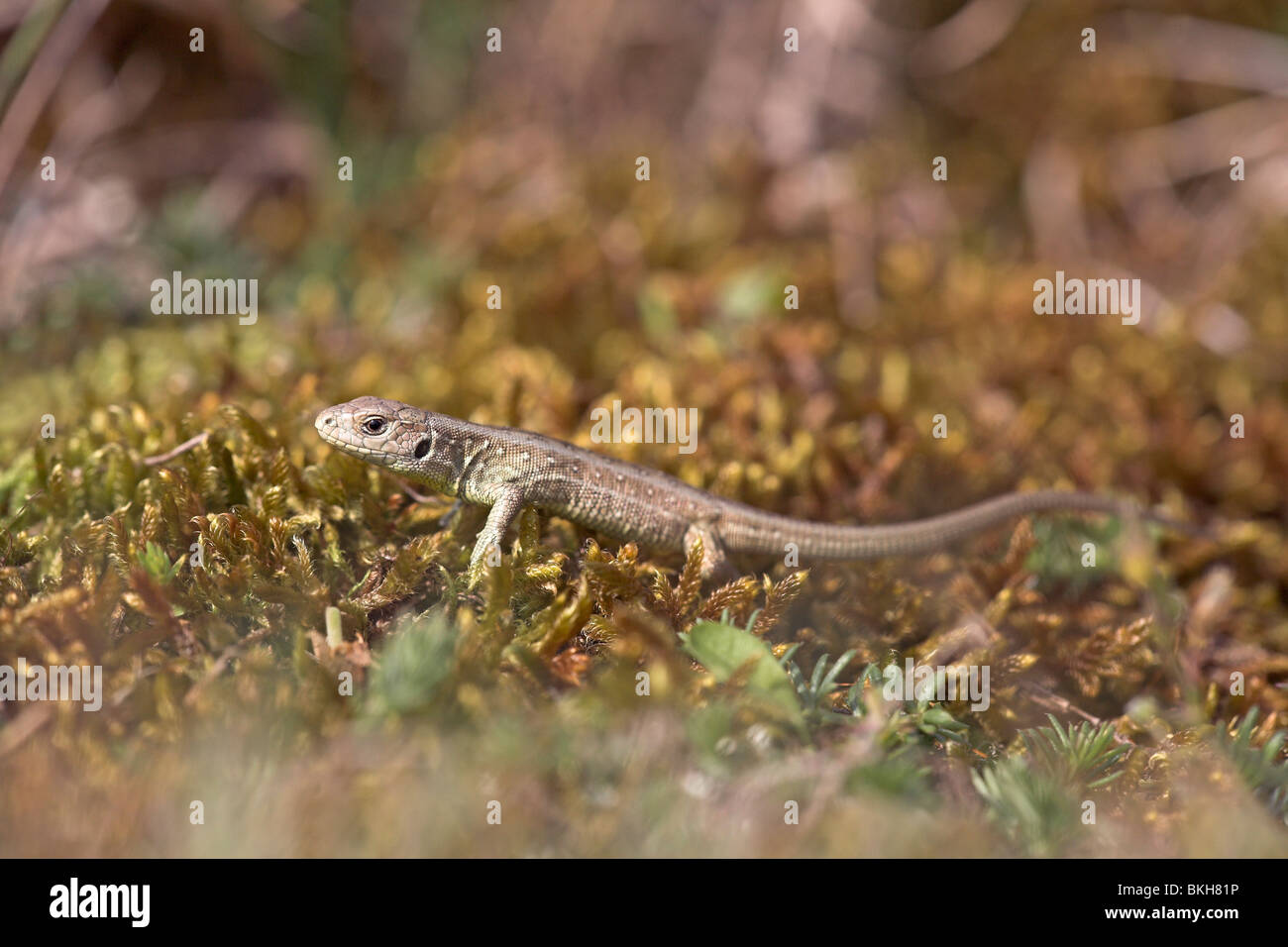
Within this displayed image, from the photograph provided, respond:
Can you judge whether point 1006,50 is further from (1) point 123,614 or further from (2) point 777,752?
Answer: (1) point 123,614

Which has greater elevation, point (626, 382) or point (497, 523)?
point (626, 382)

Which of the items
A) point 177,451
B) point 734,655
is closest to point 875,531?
point 734,655

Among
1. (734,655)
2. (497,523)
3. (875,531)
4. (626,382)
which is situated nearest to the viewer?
(734,655)

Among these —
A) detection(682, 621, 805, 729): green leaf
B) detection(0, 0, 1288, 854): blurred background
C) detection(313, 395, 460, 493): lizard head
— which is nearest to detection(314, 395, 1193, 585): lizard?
detection(313, 395, 460, 493): lizard head

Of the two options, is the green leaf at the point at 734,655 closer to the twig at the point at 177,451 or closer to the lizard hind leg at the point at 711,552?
the lizard hind leg at the point at 711,552

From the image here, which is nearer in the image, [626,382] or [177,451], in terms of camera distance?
[177,451]

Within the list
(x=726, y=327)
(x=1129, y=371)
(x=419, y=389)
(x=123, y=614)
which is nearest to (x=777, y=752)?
(x=123, y=614)

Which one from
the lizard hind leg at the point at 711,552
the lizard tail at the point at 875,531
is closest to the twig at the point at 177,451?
the lizard hind leg at the point at 711,552

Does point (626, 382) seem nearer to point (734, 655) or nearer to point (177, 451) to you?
point (177, 451)
